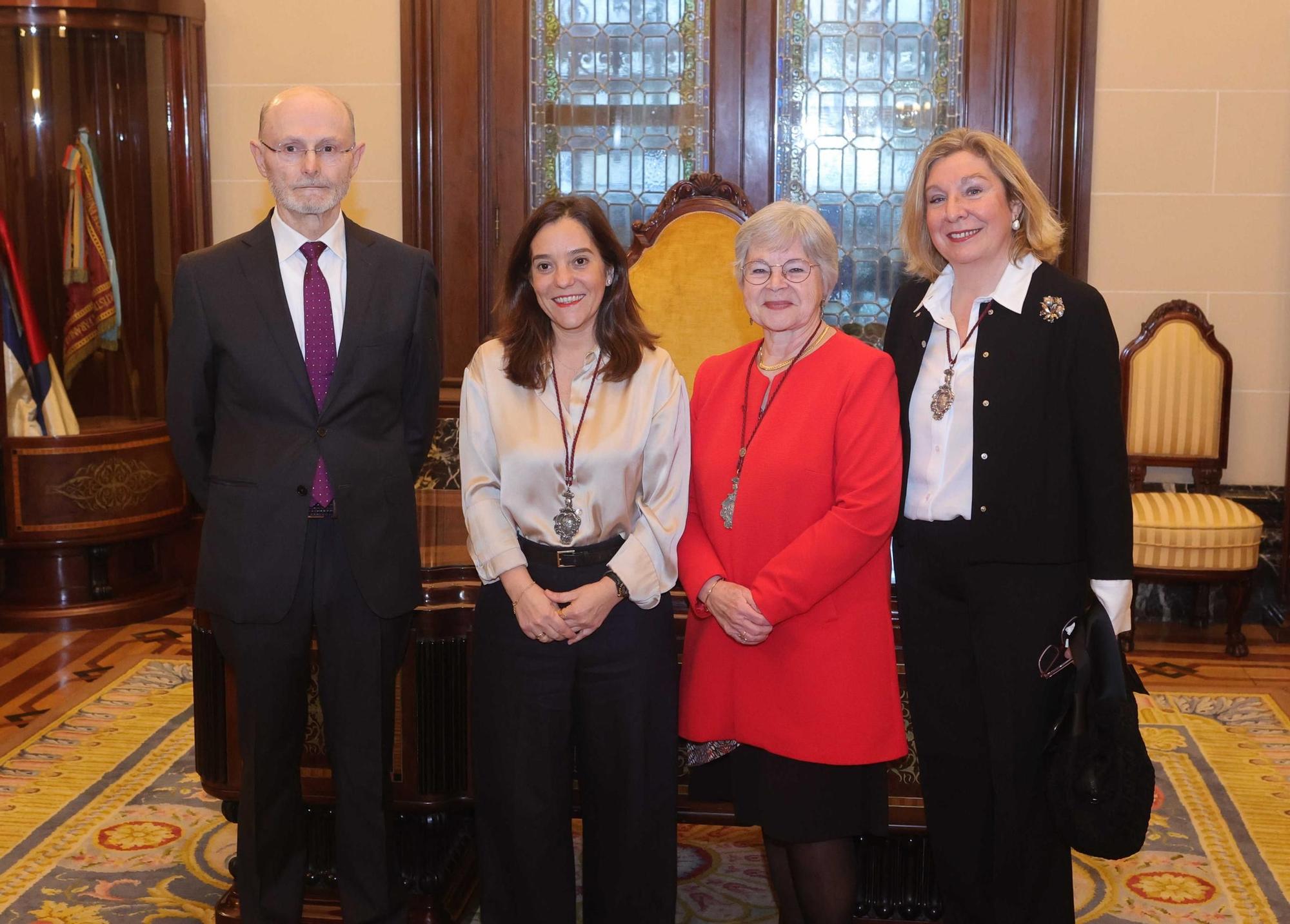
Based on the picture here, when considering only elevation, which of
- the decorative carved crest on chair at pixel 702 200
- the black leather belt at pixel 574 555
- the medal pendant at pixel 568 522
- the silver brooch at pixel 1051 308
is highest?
the decorative carved crest on chair at pixel 702 200

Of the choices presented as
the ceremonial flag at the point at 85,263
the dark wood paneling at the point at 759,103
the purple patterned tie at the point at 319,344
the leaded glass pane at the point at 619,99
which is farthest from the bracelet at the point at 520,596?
the ceremonial flag at the point at 85,263

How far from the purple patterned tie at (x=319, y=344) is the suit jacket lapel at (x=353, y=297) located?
2 cm

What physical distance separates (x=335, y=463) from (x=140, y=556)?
12.1ft

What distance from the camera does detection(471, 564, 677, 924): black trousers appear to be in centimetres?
229

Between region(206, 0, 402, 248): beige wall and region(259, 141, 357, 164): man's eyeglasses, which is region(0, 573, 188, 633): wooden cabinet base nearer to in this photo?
region(206, 0, 402, 248): beige wall

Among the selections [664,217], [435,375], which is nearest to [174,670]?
[664,217]

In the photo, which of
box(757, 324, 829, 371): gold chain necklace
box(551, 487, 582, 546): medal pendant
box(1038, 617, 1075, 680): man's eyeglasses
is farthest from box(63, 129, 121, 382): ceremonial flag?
box(1038, 617, 1075, 680): man's eyeglasses

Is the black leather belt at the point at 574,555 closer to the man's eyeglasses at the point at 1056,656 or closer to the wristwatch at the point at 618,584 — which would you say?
the wristwatch at the point at 618,584

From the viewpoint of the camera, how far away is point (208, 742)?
9.32ft

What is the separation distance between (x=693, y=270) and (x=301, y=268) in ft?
7.19

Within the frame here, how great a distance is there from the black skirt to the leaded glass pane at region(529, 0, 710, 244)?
11.7 ft

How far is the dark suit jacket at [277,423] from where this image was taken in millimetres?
2361

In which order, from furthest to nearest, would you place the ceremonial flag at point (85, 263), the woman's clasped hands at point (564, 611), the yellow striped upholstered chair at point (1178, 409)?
the ceremonial flag at point (85, 263), the yellow striped upholstered chair at point (1178, 409), the woman's clasped hands at point (564, 611)

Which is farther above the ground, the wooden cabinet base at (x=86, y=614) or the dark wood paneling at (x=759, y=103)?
the dark wood paneling at (x=759, y=103)
